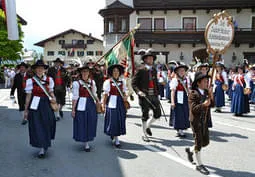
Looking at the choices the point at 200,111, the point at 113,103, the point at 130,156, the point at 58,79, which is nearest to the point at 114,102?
the point at 113,103

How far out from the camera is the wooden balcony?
28562 mm

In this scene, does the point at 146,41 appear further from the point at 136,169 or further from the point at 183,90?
the point at 136,169

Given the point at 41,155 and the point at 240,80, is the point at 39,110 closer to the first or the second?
the point at 41,155

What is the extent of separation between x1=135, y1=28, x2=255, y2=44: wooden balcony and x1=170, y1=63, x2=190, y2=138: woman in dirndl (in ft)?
72.5

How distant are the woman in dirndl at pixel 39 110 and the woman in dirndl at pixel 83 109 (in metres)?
0.49

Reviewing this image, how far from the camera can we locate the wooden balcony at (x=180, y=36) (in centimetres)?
2856

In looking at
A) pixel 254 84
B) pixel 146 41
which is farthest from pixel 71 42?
pixel 254 84

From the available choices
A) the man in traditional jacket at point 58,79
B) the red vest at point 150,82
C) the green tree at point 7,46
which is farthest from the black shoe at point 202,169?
the green tree at point 7,46

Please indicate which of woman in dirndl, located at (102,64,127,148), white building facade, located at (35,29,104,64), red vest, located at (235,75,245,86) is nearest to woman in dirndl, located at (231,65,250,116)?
red vest, located at (235,75,245,86)

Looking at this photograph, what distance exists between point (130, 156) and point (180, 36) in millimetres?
24708

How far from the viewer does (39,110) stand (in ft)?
18.2

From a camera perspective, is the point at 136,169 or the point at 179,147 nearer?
the point at 136,169

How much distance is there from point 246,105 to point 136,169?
7.29m

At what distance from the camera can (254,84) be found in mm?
→ 14703
